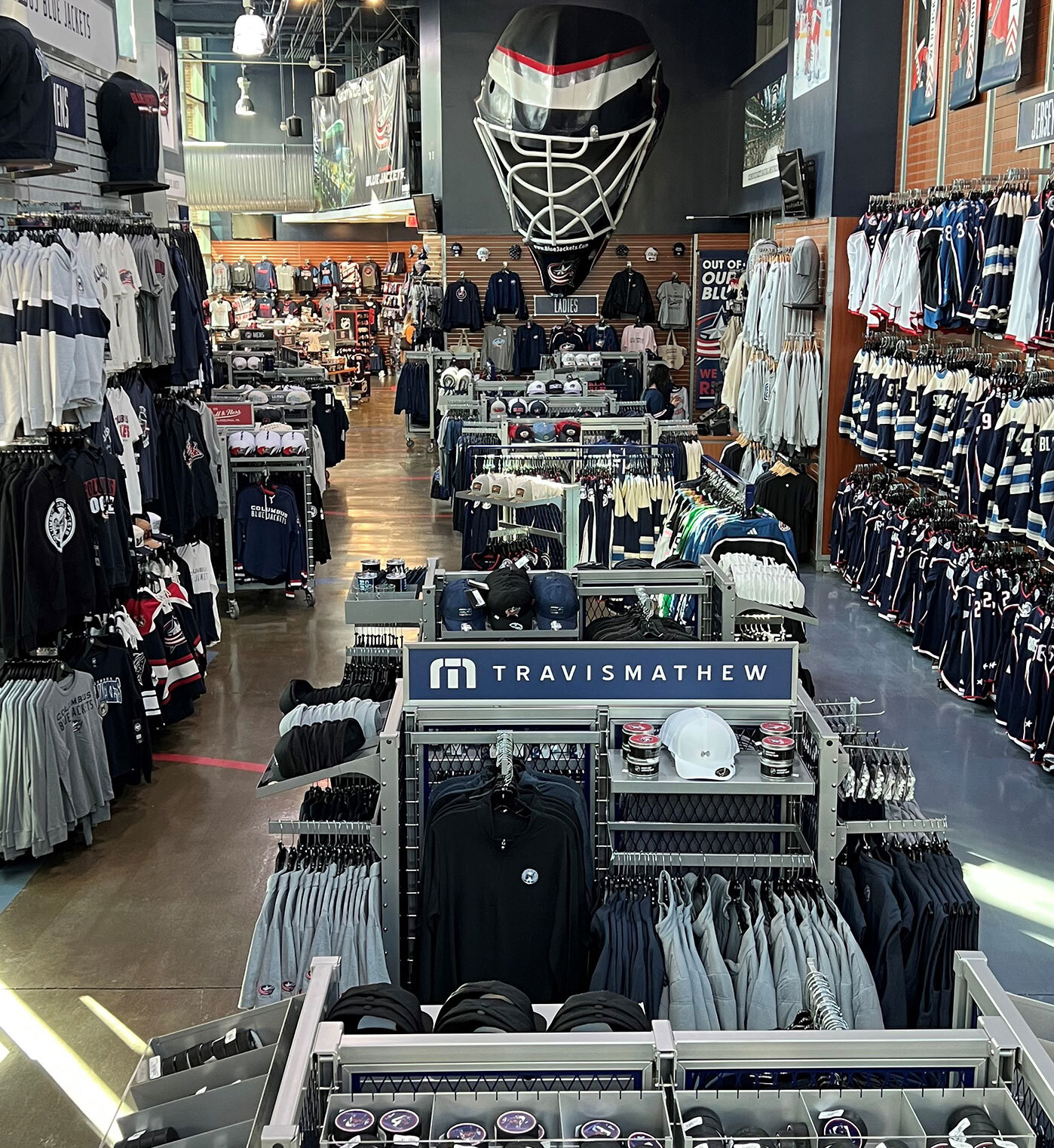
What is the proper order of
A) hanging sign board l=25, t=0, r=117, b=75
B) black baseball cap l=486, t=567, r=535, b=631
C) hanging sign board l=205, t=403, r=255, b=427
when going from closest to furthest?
black baseball cap l=486, t=567, r=535, b=631 → hanging sign board l=25, t=0, r=117, b=75 → hanging sign board l=205, t=403, r=255, b=427

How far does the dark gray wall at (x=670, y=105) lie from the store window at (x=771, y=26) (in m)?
0.24

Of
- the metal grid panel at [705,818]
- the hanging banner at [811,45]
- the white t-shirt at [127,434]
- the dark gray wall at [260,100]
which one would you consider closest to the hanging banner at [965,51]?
the hanging banner at [811,45]

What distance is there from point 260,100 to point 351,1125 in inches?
991

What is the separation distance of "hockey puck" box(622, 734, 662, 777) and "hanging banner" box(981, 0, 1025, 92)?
224 inches

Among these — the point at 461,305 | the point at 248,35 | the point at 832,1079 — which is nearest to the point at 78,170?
the point at 248,35

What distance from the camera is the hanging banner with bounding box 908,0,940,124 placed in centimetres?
899

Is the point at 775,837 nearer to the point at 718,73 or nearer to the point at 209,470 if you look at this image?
the point at 209,470

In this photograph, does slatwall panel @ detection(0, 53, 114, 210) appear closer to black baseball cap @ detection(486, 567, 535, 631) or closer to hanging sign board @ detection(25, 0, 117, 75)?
hanging sign board @ detection(25, 0, 117, 75)

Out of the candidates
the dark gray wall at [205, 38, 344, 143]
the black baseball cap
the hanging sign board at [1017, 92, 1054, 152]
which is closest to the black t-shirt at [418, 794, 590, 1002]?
the black baseball cap

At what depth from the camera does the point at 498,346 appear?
16.5 metres

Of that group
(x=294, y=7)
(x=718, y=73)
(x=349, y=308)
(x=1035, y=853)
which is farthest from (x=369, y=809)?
(x=349, y=308)

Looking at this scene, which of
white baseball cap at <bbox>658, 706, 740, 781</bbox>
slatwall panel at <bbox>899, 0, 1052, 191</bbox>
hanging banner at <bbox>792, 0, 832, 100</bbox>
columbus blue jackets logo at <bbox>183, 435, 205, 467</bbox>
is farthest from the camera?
hanging banner at <bbox>792, 0, 832, 100</bbox>

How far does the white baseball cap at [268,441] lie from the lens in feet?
29.5

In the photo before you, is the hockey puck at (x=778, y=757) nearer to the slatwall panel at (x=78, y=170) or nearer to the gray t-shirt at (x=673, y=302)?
the slatwall panel at (x=78, y=170)
